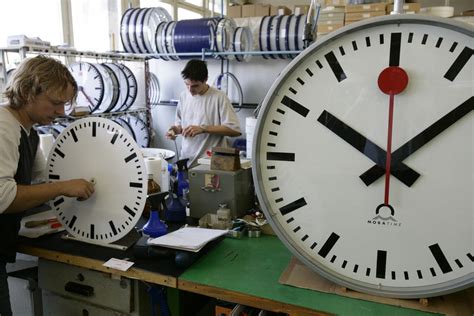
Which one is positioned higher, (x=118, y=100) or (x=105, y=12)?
(x=105, y=12)

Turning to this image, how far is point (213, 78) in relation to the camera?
16.5ft

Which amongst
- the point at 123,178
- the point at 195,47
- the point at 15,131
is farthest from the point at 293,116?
the point at 195,47

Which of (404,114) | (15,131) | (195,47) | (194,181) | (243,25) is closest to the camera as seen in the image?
(404,114)

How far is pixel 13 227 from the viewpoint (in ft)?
4.07

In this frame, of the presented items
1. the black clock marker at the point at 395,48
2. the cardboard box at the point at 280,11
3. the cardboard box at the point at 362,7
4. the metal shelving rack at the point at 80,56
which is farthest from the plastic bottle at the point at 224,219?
the cardboard box at the point at 280,11

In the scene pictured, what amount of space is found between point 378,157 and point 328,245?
10.1 inches

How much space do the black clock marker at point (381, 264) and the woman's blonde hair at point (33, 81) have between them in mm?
1044

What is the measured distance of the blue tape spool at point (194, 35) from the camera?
4242 mm

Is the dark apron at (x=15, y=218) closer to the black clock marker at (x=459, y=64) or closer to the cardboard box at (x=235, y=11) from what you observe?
the black clock marker at (x=459, y=64)

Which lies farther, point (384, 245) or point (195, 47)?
point (195, 47)

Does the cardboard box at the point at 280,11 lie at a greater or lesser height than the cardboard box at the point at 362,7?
greater

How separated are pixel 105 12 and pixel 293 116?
4.63m

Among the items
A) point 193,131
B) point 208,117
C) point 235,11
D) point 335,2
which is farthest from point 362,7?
point 235,11

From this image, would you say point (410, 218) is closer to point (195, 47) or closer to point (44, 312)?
point (44, 312)
